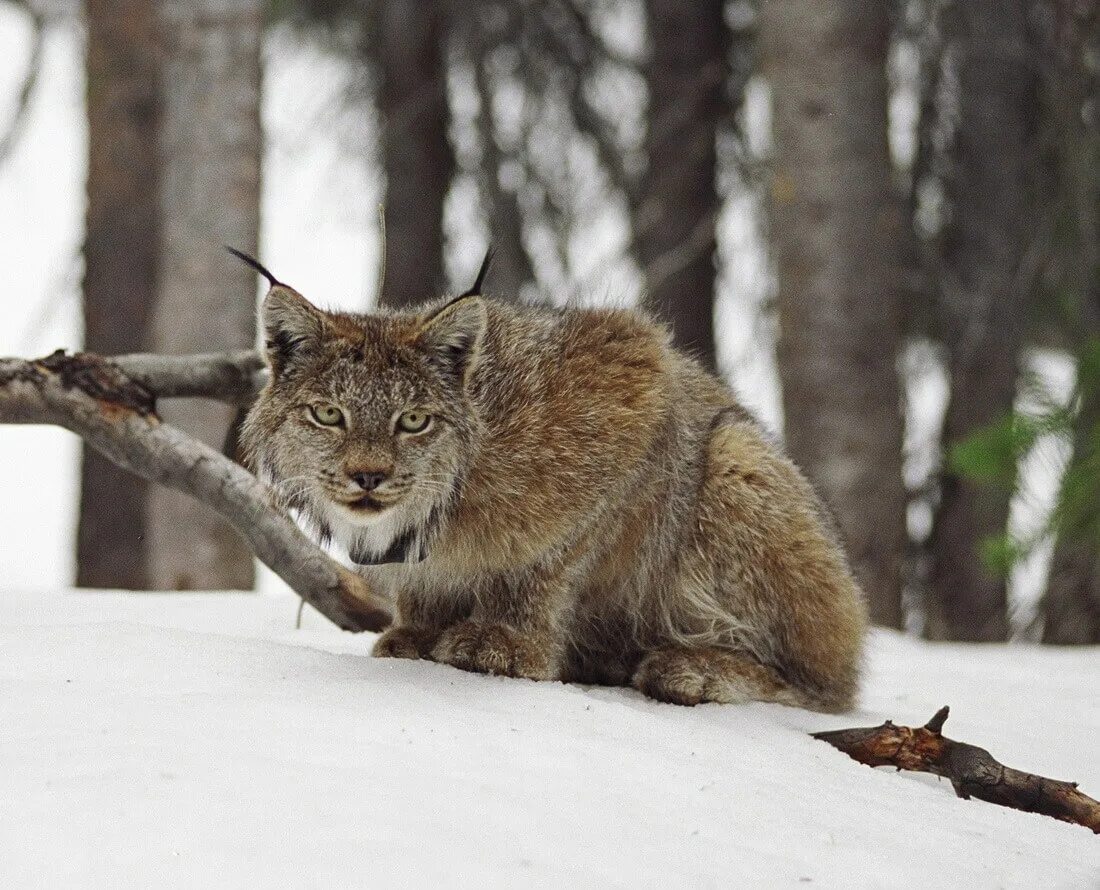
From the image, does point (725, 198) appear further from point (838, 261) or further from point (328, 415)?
point (328, 415)

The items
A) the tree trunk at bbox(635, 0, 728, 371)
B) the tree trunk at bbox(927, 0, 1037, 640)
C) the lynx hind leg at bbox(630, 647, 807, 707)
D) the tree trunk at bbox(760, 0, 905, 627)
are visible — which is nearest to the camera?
the lynx hind leg at bbox(630, 647, 807, 707)

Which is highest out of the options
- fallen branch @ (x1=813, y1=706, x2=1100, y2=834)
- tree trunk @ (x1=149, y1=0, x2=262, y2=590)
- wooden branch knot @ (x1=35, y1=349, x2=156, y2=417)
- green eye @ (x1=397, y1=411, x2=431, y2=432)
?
tree trunk @ (x1=149, y1=0, x2=262, y2=590)

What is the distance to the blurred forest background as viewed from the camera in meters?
7.67

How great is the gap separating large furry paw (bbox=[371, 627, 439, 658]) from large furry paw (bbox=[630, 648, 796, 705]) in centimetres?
62

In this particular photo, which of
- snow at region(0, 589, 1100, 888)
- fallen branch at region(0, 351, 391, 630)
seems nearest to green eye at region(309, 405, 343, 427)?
snow at region(0, 589, 1100, 888)

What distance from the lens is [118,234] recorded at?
35.3ft

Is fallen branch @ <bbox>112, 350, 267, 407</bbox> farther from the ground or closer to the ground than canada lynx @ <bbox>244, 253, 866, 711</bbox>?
farther from the ground

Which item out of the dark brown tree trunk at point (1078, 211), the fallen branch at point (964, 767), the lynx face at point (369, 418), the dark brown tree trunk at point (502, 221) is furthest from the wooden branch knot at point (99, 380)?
the dark brown tree trunk at point (502, 221)

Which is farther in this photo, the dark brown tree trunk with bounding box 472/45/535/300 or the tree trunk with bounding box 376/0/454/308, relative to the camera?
the tree trunk with bounding box 376/0/454/308

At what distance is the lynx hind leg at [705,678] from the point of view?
14.2ft

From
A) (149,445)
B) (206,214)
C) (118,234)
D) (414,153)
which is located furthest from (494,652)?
(414,153)

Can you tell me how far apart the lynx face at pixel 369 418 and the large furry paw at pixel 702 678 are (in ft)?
2.59

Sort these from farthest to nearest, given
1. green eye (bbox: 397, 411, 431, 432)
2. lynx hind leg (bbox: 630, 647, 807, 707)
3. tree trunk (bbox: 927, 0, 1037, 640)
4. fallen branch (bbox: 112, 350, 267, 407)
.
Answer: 1. tree trunk (bbox: 927, 0, 1037, 640)
2. fallen branch (bbox: 112, 350, 267, 407)
3. lynx hind leg (bbox: 630, 647, 807, 707)
4. green eye (bbox: 397, 411, 431, 432)

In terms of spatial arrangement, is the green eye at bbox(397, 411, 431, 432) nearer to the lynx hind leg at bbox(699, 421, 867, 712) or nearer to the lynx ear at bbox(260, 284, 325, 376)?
the lynx ear at bbox(260, 284, 325, 376)
